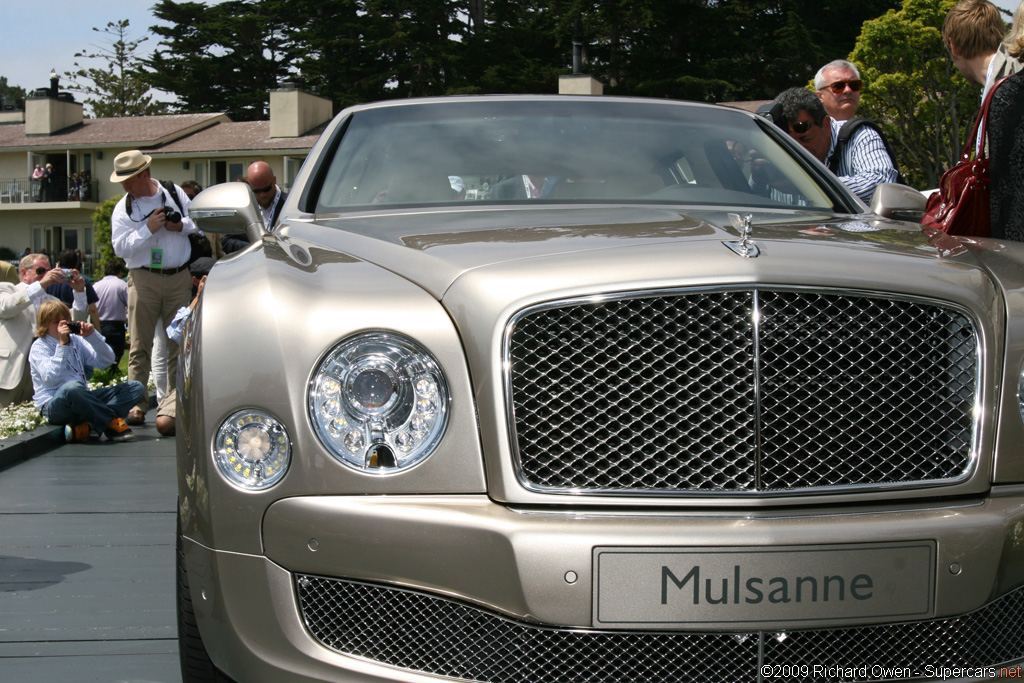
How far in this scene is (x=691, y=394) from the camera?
195cm

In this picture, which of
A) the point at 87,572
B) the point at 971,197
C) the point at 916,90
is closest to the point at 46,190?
the point at 916,90

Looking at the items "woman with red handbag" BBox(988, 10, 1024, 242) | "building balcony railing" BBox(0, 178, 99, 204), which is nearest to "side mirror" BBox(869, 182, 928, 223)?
"woman with red handbag" BBox(988, 10, 1024, 242)

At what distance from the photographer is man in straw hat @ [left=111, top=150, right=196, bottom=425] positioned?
7832mm

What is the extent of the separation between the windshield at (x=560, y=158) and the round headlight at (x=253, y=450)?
1.24 meters

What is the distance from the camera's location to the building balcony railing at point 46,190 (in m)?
56.0

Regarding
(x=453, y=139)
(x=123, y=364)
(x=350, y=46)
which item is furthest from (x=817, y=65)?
(x=453, y=139)

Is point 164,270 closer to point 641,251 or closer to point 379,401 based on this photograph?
point 379,401

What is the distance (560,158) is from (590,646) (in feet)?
6.04

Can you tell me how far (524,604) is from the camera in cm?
184

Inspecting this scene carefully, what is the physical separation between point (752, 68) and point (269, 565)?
155 feet

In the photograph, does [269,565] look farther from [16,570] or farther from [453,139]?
[16,570]

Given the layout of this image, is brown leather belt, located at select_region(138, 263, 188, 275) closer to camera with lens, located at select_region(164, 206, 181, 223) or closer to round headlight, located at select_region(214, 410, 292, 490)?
camera with lens, located at select_region(164, 206, 181, 223)

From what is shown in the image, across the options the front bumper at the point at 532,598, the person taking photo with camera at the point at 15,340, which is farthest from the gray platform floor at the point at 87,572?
the person taking photo with camera at the point at 15,340

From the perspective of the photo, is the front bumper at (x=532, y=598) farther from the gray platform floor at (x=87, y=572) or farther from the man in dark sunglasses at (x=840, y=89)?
the man in dark sunglasses at (x=840, y=89)
